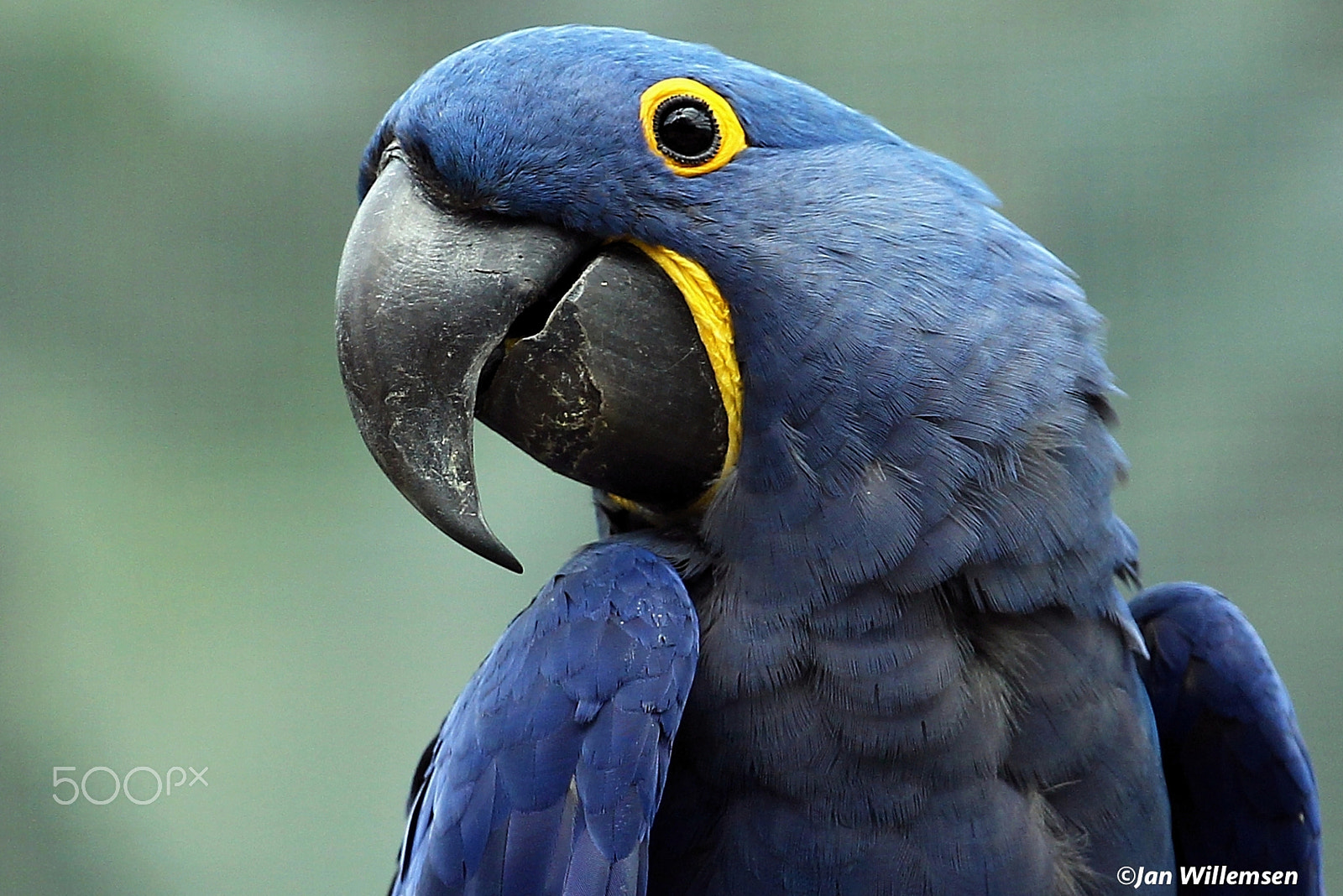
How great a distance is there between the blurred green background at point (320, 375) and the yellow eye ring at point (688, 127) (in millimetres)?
1304

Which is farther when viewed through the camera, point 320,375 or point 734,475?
point 320,375

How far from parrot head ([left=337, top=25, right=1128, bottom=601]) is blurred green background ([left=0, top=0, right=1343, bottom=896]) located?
1.28 m

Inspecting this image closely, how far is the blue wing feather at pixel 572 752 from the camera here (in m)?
0.77

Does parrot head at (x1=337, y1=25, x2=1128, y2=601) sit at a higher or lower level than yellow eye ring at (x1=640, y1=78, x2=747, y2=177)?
lower

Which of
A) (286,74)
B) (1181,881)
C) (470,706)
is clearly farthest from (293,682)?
(1181,881)

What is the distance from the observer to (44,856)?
2.14 metres

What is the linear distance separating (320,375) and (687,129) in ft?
4.91

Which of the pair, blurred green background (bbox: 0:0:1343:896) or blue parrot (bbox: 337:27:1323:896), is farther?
blurred green background (bbox: 0:0:1343:896)

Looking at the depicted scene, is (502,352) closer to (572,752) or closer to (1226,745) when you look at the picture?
(572,752)

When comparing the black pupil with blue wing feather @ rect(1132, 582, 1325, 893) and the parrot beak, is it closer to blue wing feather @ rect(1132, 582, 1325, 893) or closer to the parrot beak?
the parrot beak

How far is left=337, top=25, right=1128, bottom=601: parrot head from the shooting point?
0.81 meters

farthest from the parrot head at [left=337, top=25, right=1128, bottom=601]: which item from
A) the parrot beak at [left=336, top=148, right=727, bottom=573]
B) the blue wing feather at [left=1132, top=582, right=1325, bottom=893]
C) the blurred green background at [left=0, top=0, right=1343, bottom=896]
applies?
the blurred green background at [left=0, top=0, right=1343, bottom=896]

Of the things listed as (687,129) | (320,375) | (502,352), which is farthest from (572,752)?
(320,375)

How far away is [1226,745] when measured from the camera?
102cm
